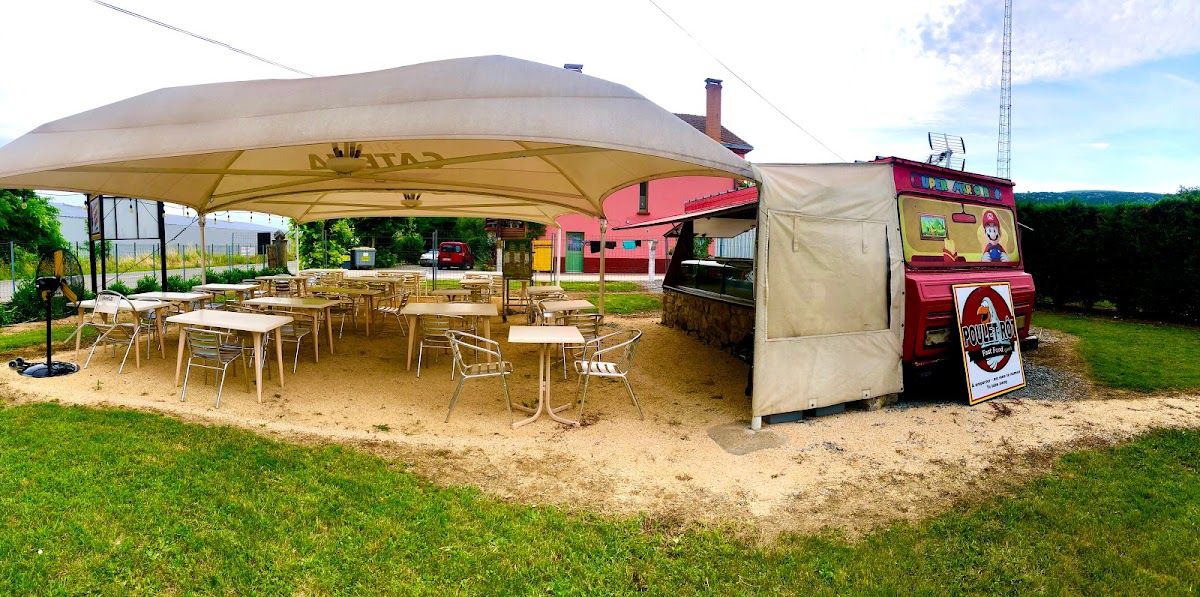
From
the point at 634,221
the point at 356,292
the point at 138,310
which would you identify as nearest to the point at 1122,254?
the point at 356,292

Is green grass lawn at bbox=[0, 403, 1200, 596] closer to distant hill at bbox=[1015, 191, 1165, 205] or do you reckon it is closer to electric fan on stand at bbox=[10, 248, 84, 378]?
electric fan on stand at bbox=[10, 248, 84, 378]

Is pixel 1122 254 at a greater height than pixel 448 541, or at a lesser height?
greater

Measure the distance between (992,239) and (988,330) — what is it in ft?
4.11

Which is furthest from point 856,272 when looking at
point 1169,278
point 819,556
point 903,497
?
point 1169,278

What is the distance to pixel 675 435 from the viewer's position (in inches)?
177

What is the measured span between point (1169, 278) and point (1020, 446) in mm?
9771

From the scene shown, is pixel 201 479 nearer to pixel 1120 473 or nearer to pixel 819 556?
pixel 819 556

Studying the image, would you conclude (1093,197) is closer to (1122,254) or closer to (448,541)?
(1122,254)

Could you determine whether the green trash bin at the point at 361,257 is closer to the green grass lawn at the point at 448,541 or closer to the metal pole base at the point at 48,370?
the metal pole base at the point at 48,370

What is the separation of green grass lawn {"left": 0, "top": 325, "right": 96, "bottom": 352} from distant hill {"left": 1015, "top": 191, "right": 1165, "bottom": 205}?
17.6m

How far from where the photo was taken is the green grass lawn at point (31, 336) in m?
6.79

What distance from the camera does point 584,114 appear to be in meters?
4.13

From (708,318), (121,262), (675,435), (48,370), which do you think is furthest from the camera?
(121,262)

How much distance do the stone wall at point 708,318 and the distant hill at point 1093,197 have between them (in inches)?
366
